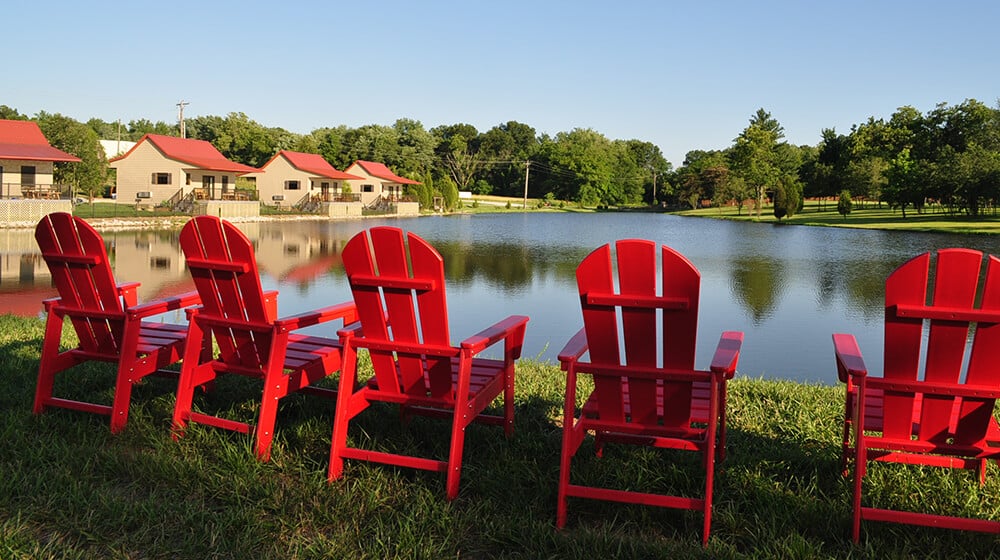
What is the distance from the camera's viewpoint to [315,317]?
11.8 feet

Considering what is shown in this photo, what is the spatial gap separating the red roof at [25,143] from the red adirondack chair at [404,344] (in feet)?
106

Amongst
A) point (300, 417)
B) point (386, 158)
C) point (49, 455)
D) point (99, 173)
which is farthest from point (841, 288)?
point (386, 158)

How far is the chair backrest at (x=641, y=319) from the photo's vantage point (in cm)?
271

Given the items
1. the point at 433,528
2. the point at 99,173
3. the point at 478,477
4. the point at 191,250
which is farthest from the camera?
the point at 99,173

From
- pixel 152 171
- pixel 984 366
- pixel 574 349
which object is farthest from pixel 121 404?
pixel 152 171

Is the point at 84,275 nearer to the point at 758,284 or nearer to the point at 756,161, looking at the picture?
the point at 758,284

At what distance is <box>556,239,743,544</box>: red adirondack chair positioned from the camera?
2.69 metres

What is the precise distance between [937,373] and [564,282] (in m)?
12.1

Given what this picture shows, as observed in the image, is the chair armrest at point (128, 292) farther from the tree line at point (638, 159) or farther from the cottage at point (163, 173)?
the tree line at point (638, 159)

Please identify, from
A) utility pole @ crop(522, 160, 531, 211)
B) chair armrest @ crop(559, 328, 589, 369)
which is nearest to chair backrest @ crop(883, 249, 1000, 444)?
chair armrest @ crop(559, 328, 589, 369)

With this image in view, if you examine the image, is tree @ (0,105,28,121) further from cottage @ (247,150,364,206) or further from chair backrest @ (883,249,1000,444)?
chair backrest @ (883,249,1000,444)

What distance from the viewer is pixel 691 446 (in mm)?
3129

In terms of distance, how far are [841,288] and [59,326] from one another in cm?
1352

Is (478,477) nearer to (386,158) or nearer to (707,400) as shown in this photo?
(707,400)
